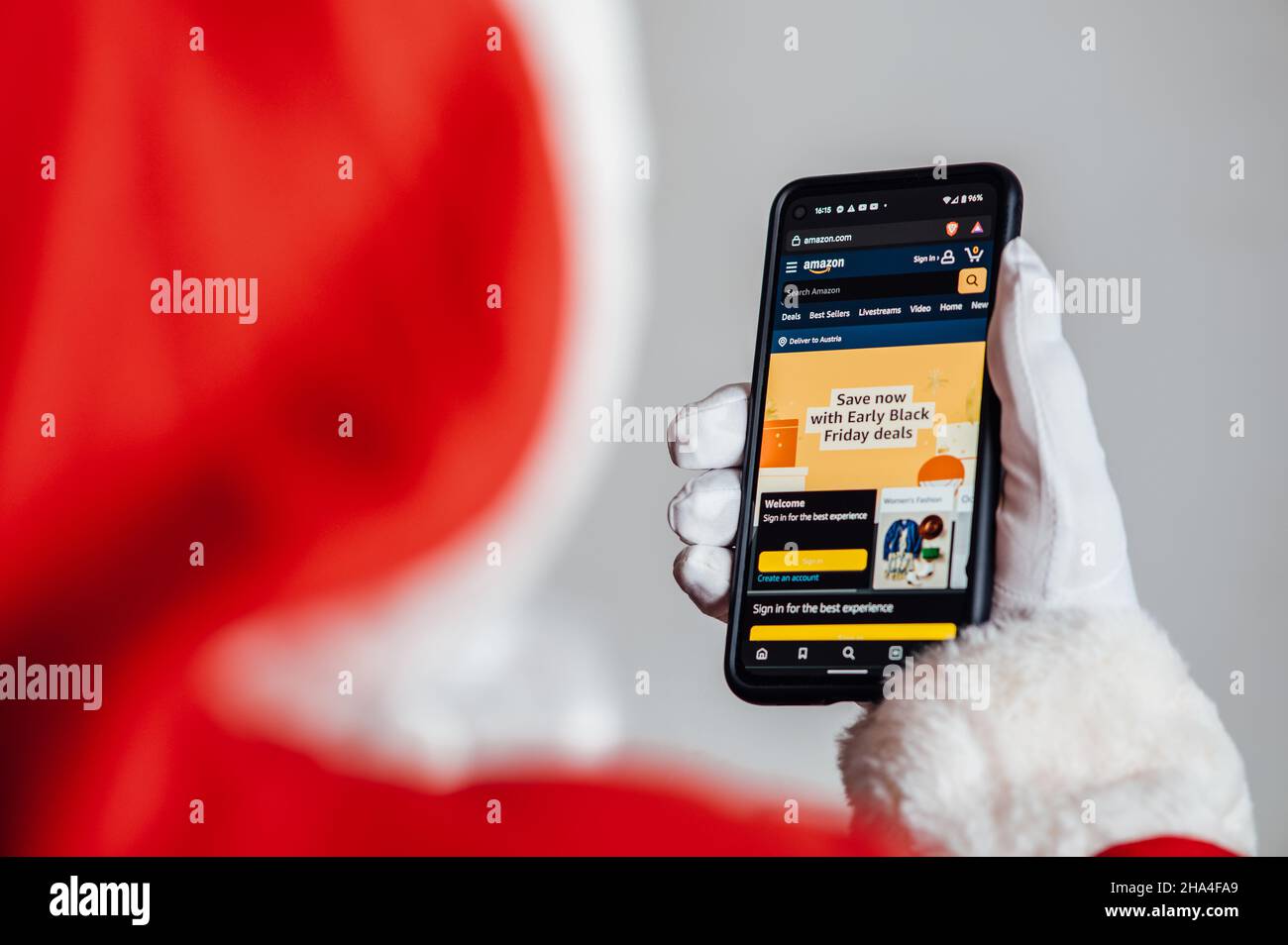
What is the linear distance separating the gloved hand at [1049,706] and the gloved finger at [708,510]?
0.15 meters

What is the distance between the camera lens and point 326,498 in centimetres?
92

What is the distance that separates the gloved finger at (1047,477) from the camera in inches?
20.3

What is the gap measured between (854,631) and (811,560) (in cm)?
4

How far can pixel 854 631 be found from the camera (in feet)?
1.82

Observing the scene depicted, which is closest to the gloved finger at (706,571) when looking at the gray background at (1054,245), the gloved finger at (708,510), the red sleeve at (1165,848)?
the gloved finger at (708,510)

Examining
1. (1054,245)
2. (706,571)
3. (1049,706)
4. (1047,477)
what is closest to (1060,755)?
(1049,706)

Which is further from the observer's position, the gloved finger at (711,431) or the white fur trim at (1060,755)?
the gloved finger at (711,431)

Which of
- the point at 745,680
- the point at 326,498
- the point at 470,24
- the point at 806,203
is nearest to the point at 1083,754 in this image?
the point at 745,680

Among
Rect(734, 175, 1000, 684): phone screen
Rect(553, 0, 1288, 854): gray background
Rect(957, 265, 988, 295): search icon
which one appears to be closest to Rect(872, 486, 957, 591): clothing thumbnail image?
Rect(734, 175, 1000, 684): phone screen

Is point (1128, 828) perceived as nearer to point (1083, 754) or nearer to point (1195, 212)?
point (1083, 754)

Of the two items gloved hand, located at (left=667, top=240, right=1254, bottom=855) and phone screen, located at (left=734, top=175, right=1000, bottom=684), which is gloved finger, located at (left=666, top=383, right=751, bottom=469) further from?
gloved hand, located at (left=667, top=240, right=1254, bottom=855)

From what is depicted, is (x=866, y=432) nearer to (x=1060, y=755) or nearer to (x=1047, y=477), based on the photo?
(x=1047, y=477)

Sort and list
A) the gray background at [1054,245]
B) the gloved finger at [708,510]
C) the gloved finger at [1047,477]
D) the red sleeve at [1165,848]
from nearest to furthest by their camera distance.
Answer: the red sleeve at [1165,848], the gloved finger at [1047,477], the gloved finger at [708,510], the gray background at [1054,245]

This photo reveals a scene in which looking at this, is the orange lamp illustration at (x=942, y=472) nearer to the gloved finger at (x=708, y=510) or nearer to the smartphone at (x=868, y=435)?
the smartphone at (x=868, y=435)
